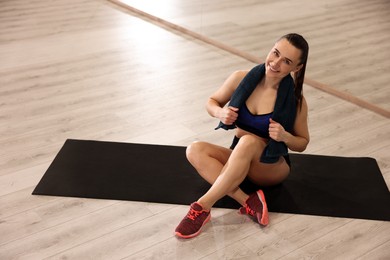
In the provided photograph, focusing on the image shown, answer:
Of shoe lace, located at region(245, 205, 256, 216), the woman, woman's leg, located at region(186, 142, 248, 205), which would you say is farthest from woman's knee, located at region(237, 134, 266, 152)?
shoe lace, located at region(245, 205, 256, 216)

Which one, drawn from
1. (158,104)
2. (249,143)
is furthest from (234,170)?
(158,104)

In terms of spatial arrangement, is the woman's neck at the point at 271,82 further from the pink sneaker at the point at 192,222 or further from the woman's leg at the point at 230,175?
the pink sneaker at the point at 192,222

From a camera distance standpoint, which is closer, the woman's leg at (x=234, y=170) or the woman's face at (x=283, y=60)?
the woman's face at (x=283, y=60)

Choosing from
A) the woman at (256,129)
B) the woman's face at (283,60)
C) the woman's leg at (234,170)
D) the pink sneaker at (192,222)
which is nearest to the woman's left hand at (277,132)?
the woman at (256,129)

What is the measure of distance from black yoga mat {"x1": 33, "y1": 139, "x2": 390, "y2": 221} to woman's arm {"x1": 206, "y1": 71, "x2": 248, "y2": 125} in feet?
1.41

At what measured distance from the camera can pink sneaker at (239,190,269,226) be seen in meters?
2.52

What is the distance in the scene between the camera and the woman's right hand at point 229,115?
2486 mm

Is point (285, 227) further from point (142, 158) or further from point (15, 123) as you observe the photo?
point (15, 123)

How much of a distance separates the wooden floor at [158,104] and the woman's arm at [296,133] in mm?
369

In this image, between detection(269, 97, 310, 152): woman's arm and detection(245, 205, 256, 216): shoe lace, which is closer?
detection(269, 97, 310, 152): woman's arm

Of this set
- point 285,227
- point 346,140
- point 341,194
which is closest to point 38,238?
point 285,227

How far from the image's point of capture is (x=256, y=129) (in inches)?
101

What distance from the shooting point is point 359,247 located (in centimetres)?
242

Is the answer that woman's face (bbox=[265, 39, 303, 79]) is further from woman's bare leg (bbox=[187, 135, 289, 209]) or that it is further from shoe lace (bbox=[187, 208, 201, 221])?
shoe lace (bbox=[187, 208, 201, 221])
